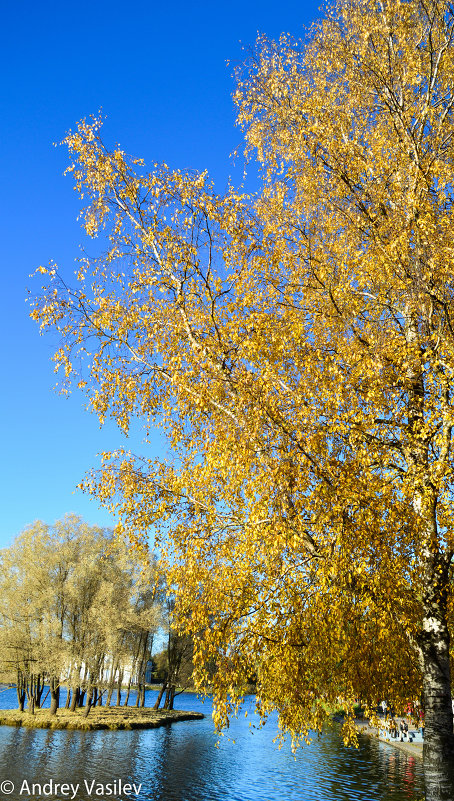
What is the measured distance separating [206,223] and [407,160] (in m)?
3.93

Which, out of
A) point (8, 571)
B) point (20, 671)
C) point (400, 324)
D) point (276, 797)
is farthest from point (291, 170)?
point (20, 671)

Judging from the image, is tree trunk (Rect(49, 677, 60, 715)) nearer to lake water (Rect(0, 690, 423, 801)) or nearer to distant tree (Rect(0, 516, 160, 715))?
distant tree (Rect(0, 516, 160, 715))

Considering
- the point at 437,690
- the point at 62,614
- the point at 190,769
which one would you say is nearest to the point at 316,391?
the point at 437,690

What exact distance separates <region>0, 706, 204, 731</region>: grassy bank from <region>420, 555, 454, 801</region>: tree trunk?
38.4 meters

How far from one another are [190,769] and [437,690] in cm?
2455

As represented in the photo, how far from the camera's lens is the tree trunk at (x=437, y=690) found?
26.5 ft

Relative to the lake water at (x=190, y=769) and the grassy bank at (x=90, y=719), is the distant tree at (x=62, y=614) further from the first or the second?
the lake water at (x=190, y=769)

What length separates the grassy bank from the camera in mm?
40031

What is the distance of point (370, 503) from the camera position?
8.17 m

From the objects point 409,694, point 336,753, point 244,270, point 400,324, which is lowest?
point 336,753

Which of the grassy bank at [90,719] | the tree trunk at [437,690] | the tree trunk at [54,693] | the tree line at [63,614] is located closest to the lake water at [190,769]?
the grassy bank at [90,719]

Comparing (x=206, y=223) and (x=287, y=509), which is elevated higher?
(x=206, y=223)

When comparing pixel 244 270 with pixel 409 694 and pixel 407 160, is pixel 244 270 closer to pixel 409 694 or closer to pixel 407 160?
pixel 407 160

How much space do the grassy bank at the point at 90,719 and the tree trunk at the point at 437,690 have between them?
3837cm
